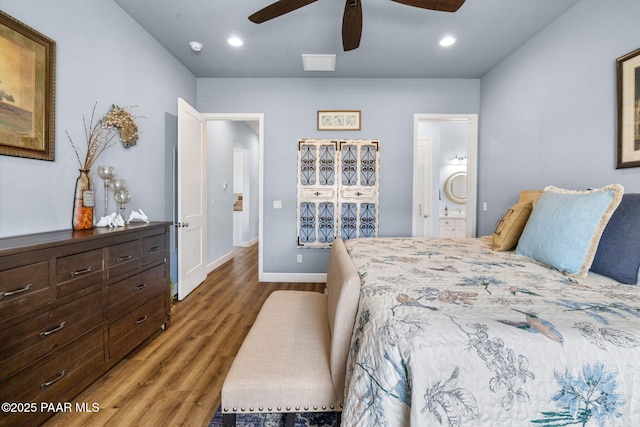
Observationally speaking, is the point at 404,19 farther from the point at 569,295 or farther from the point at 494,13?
the point at 569,295

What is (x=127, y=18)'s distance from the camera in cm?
241

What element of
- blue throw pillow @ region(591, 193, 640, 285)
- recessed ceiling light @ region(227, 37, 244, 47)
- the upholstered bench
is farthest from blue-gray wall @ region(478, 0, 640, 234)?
recessed ceiling light @ region(227, 37, 244, 47)

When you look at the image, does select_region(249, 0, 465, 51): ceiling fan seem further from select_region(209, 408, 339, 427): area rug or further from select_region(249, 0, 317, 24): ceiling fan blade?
select_region(209, 408, 339, 427): area rug

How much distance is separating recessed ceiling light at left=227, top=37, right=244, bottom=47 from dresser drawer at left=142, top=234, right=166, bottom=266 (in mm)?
2028

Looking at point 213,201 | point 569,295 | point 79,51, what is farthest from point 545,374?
point 213,201

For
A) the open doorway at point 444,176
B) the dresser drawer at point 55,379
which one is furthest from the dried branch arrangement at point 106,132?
the open doorway at point 444,176

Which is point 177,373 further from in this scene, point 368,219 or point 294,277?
point 368,219

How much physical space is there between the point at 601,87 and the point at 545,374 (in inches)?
89.2

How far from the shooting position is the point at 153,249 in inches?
85.7

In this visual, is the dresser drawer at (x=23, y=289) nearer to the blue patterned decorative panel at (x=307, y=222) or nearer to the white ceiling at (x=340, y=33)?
the white ceiling at (x=340, y=33)

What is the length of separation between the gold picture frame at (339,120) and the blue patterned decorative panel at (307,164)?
330 mm

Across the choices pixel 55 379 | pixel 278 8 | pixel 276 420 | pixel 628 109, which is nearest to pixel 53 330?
pixel 55 379

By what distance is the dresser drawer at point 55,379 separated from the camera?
4.01 feet

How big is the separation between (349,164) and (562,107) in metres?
2.17
